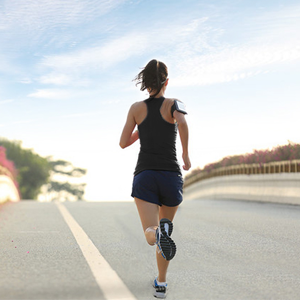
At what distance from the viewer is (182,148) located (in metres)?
5.12

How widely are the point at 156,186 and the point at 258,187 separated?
15.9m

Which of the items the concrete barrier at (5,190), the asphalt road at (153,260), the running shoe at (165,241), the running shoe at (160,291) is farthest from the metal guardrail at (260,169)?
the running shoe at (165,241)

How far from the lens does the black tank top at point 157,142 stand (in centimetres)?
505

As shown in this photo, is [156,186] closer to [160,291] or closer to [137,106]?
[137,106]

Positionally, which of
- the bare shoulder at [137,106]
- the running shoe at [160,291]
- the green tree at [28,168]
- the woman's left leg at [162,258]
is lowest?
the running shoe at [160,291]

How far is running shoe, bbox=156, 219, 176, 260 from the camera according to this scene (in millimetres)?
4715

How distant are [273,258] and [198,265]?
1188mm

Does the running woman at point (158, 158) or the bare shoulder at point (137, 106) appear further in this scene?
the bare shoulder at point (137, 106)

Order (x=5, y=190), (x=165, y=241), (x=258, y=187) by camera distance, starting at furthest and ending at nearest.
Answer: (x=5, y=190) < (x=258, y=187) < (x=165, y=241)

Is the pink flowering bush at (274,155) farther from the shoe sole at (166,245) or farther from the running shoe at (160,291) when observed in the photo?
the shoe sole at (166,245)

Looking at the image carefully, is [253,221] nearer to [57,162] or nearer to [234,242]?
[234,242]

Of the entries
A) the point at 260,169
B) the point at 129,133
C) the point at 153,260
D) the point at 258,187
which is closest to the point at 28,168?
the point at 260,169

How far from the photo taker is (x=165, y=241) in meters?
4.71

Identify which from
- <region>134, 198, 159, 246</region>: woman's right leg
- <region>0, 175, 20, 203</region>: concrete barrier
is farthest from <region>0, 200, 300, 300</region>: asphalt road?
<region>0, 175, 20, 203</region>: concrete barrier
